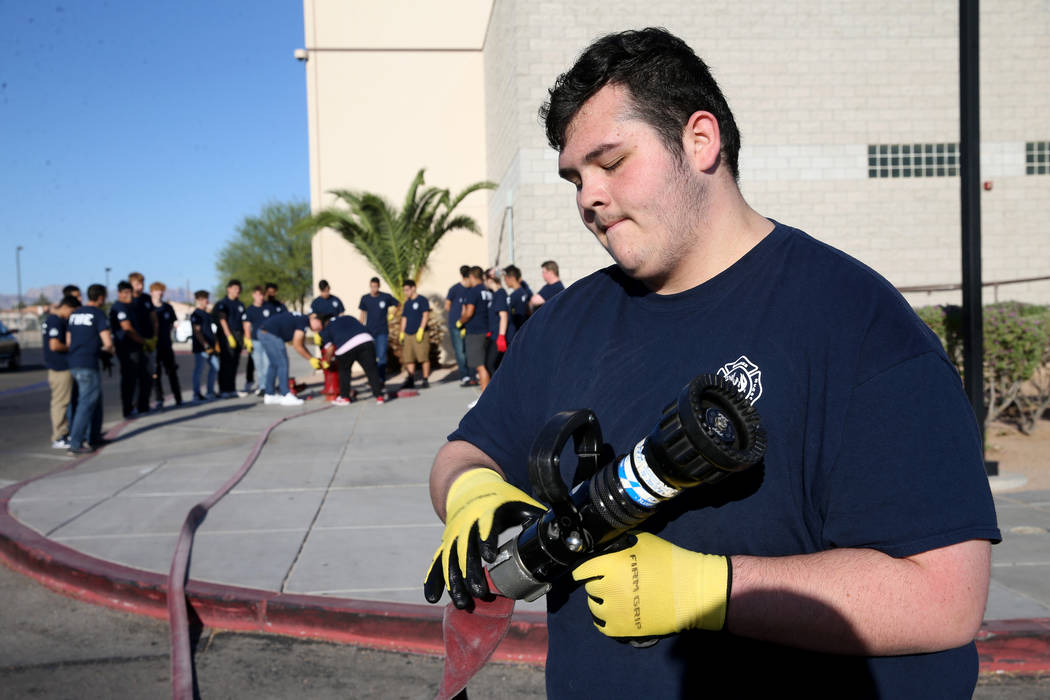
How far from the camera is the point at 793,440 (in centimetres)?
139

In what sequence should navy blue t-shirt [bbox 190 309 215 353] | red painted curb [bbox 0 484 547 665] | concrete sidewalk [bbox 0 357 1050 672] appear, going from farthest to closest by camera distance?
navy blue t-shirt [bbox 190 309 215 353] → concrete sidewalk [bbox 0 357 1050 672] → red painted curb [bbox 0 484 547 665]

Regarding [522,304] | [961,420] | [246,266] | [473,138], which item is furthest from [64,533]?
[246,266]

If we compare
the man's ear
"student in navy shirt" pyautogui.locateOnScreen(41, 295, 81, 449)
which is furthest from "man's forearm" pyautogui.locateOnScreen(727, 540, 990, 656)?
"student in navy shirt" pyautogui.locateOnScreen(41, 295, 81, 449)

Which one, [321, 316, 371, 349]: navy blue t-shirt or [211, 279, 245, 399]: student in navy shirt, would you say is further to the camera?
[211, 279, 245, 399]: student in navy shirt

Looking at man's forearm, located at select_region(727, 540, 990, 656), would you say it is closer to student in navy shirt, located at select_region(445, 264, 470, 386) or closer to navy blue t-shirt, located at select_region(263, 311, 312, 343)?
navy blue t-shirt, located at select_region(263, 311, 312, 343)

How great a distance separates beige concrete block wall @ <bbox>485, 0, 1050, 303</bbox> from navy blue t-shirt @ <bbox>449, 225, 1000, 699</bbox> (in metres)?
13.8

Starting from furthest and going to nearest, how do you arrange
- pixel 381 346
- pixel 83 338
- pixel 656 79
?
pixel 381 346 < pixel 83 338 < pixel 656 79

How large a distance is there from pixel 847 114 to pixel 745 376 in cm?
1589

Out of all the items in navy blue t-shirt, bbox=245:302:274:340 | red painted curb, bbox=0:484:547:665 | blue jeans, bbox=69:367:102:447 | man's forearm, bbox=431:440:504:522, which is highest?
navy blue t-shirt, bbox=245:302:274:340

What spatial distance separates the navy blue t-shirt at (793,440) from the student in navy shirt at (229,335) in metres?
13.4

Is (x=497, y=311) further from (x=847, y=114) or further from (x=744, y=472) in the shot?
(x=744, y=472)

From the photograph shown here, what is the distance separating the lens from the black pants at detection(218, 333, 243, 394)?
Result: 14281 millimetres

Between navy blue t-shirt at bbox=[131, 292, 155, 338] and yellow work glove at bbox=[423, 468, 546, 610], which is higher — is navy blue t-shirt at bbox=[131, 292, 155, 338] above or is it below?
above

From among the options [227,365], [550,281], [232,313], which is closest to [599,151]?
[550,281]
